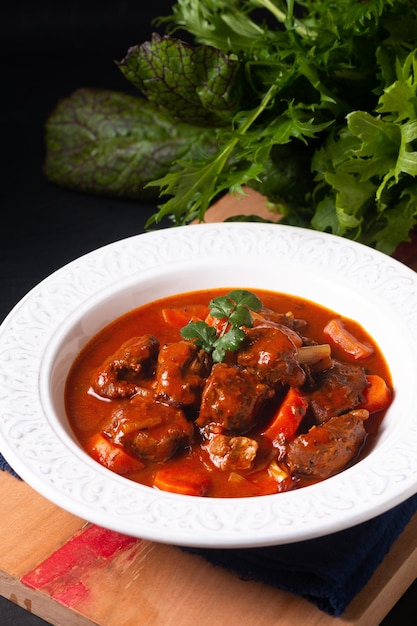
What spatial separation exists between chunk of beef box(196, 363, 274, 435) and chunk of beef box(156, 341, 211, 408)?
0.09 metres

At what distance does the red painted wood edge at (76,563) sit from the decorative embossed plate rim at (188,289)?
0.42 metres

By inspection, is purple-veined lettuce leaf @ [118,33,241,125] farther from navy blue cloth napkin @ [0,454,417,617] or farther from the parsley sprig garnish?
navy blue cloth napkin @ [0,454,417,617]

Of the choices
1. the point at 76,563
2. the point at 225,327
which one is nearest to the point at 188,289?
the point at 225,327

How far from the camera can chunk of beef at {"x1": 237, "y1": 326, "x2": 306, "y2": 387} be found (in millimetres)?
3801

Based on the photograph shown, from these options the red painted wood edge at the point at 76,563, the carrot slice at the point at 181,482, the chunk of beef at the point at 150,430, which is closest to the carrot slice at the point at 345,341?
the chunk of beef at the point at 150,430

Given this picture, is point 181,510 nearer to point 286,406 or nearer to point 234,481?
point 234,481

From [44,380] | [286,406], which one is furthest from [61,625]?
[286,406]

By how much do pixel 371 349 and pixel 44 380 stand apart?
155 cm

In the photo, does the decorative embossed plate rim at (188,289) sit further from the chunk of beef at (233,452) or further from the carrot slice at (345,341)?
the chunk of beef at (233,452)

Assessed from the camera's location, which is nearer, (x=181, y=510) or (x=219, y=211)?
(x=181, y=510)

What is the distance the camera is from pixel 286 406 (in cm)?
381

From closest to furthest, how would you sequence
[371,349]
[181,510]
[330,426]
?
[181,510]
[330,426]
[371,349]

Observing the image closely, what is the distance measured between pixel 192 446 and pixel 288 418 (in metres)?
0.42

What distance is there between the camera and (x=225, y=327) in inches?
156
